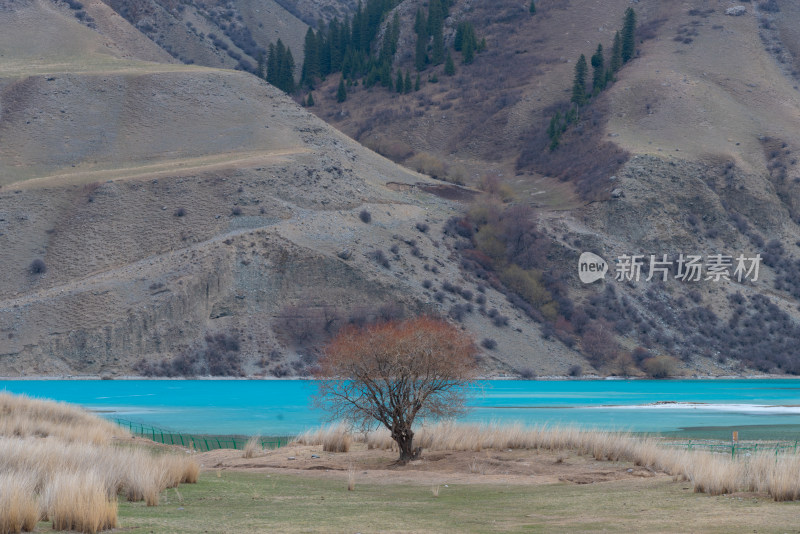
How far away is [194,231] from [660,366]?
4033 cm

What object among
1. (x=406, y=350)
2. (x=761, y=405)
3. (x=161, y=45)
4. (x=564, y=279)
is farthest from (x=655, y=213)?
(x=161, y=45)

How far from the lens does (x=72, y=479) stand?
40.4 ft

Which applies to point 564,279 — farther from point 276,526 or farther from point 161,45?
point 161,45

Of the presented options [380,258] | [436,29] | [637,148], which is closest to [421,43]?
[436,29]

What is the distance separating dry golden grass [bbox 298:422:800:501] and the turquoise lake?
4.52m

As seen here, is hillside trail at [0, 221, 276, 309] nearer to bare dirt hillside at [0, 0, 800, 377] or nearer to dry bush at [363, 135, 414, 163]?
bare dirt hillside at [0, 0, 800, 377]

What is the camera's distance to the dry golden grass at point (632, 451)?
15.1 meters

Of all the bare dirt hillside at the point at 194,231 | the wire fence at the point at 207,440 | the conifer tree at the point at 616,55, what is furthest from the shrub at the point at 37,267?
the conifer tree at the point at 616,55

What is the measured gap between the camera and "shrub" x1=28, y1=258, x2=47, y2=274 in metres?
74.6

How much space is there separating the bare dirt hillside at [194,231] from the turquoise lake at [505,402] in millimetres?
4206

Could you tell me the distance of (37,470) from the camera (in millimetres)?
14750

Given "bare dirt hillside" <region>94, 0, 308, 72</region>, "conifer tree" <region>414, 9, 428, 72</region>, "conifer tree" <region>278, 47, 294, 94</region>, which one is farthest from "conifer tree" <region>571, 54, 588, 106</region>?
"bare dirt hillside" <region>94, 0, 308, 72</region>

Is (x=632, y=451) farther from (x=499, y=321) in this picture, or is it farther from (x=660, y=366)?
(x=660, y=366)

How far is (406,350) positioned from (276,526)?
11608 millimetres
